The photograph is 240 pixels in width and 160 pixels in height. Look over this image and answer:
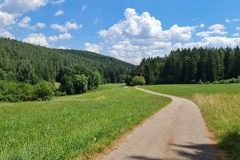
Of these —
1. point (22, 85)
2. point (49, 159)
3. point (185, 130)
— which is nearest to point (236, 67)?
point (22, 85)

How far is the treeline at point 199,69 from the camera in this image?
407ft

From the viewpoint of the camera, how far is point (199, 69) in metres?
131

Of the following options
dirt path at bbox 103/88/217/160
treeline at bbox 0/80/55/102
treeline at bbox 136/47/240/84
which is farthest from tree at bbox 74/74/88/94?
dirt path at bbox 103/88/217/160

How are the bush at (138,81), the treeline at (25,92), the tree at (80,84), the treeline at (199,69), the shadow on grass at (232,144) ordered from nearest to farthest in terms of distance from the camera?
1. the shadow on grass at (232,144)
2. the treeline at (25,92)
3. the treeline at (199,69)
4. the tree at (80,84)
5. the bush at (138,81)

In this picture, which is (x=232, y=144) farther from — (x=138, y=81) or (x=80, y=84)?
(x=138, y=81)

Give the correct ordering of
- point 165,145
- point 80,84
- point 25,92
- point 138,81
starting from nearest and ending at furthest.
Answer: point 165,145 < point 25,92 < point 80,84 < point 138,81

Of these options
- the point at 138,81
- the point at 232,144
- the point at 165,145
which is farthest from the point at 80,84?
the point at 232,144

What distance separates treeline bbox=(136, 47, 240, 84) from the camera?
124m

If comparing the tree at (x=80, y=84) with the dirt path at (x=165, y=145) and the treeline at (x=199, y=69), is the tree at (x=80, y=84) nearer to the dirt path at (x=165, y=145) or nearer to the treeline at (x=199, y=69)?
the treeline at (x=199, y=69)

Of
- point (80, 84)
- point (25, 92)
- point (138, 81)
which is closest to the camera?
point (25, 92)

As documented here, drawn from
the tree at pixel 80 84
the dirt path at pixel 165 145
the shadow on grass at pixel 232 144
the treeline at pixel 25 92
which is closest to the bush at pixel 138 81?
the tree at pixel 80 84

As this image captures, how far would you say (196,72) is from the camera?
5187 inches

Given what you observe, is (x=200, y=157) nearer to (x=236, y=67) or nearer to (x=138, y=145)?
(x=138, y=145)

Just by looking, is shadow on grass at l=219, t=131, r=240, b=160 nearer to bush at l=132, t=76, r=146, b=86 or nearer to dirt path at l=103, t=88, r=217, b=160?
dirt path at l=103, t=88, r=217, b=160
